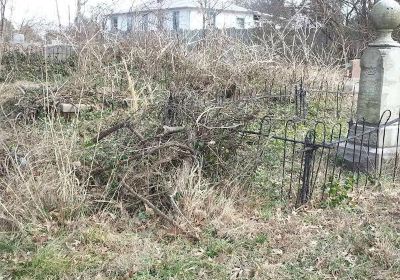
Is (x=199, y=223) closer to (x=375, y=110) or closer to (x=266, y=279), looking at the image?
(x=266, y=279)

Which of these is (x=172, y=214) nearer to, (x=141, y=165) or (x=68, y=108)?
(x=141, y=165)

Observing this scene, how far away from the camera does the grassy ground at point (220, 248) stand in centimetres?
330

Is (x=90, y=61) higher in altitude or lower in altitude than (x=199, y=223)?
higher

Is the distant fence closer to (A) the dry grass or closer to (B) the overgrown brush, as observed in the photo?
(B) the overgrown brush

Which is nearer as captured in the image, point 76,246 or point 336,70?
point 76,246

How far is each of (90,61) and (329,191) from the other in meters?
6.08

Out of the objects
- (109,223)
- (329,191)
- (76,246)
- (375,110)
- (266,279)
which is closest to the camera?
(266,279)

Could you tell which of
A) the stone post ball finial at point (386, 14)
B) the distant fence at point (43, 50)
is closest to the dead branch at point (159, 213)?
the stone post ball finial at point (386, 14)

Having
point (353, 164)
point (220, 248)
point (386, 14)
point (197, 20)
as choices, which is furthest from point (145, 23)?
point (220, 248)

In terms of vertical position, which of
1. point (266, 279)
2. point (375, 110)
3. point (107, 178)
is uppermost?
point (375, 110)

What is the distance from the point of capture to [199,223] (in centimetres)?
404

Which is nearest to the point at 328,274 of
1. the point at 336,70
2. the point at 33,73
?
the point at 336,70

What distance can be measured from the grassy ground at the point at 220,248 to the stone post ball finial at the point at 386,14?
2.52 m

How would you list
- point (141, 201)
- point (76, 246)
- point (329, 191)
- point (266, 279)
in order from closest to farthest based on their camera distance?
1. point (266, 279)
2. point (76, 246)
3. point (141, 201)
4. point (329, 191)
